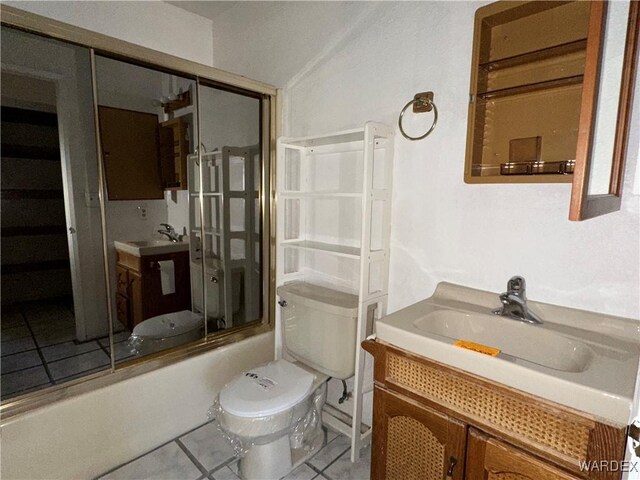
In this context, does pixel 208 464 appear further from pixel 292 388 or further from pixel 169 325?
pixel 169 325

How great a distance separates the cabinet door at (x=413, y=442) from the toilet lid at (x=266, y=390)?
0.39 metres

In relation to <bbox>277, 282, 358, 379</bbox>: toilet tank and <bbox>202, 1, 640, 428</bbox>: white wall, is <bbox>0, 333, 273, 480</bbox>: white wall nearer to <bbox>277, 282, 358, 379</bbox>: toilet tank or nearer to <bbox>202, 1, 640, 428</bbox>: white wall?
<bbox>277, 282, 358, 379</bbox>: toilet tank

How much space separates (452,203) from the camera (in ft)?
4.64

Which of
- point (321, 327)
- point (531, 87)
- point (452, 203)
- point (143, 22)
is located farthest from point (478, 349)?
point (143, 22)

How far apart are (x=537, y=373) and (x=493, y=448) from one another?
0.88 feet

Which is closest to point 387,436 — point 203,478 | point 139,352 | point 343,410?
point 343,410

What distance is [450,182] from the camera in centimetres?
141

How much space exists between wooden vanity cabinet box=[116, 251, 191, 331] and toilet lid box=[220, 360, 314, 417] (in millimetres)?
782

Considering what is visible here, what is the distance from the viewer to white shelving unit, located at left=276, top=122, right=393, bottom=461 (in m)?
1.51

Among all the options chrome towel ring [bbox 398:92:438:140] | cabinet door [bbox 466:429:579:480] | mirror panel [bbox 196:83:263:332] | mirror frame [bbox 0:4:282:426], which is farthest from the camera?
mirror panel [bbox 196:83:263:332]

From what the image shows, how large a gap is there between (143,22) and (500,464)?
2.74 meters

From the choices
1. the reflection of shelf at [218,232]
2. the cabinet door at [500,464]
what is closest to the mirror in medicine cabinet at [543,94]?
the cabinet door at [500,464]

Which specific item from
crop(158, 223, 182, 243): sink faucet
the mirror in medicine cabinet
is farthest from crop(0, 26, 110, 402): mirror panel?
the mirror in medicine cabinet

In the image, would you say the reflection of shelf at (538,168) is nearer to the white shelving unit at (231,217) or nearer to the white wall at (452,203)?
the white wall at (452,203)
